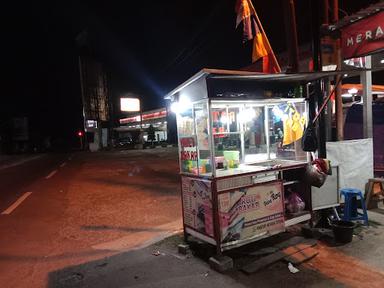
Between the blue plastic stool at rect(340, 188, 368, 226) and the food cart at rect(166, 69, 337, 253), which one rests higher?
the food cart at rect(166, 69, 337, 253)

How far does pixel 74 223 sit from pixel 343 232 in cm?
596

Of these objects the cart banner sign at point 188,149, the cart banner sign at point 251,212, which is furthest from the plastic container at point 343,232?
the cart banner sign at point 188,149

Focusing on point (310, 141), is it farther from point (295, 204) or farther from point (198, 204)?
point (198, 204)

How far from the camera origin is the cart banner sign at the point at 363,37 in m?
6.31

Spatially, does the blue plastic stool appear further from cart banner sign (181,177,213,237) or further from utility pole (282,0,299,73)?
cart banner sign (181,177,213,237)

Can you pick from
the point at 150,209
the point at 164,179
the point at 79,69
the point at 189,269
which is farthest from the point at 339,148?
the point at 79,69

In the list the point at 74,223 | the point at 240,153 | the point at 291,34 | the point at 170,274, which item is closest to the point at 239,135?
the point at 240,153

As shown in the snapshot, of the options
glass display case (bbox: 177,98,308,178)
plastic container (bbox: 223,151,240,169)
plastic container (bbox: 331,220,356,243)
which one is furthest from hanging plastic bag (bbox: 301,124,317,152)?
plastic container (bbox: 331,220,356,243)

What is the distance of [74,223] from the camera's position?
26.5 ft

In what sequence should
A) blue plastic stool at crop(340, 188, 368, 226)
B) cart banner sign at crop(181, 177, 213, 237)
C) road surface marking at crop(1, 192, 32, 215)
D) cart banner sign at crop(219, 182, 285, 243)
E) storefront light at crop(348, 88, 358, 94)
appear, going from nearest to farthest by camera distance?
1. cart banner sign at crop(219, 182, 285, 243)
2. cart banner sign at crop(181, 177, 213, 237)
3. blue plastic stool at crop(340, 188, 368, 226)
4. road surface marking at crop(1, 192, 32, 215)
5. storefront light at crop(348, 88, 358, 94)

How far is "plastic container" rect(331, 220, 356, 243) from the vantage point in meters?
5.30

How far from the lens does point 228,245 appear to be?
189 inches

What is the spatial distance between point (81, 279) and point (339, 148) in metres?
5.33

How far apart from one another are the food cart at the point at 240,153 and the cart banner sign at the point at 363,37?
1.51 metres
